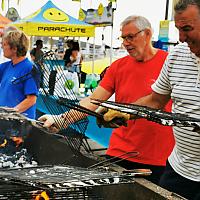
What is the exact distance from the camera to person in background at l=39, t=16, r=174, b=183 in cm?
207

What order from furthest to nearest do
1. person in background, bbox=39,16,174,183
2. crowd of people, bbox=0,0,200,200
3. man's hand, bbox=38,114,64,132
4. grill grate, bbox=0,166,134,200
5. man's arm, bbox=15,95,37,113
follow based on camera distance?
man's arm, bbox=15,95,37,113
person in background, bbox=39,16,174,183
man's hand, bbox=38,114,64,132
crowd of people, bbox=0,0,200,200
grill grate, bbox=0,166,134,200

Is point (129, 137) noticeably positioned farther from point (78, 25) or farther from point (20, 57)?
point (78, 25)

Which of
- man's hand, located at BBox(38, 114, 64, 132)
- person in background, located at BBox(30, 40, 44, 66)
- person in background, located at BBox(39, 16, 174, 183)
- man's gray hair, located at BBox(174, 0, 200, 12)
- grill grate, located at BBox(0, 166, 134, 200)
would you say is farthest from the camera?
person in background, located at BBox(30, 40, 44, 66)

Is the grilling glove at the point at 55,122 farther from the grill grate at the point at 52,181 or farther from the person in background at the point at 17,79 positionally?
the person in background at the point at 17,79

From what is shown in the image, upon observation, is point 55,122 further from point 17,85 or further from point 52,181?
point 17,85

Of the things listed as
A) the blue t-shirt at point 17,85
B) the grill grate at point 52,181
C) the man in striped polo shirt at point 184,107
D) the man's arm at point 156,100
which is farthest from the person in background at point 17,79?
the grill grate at point 52,181

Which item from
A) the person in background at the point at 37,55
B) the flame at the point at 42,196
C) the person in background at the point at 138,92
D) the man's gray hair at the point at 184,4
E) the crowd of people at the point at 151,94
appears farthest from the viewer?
the person in background at the point at 37,55

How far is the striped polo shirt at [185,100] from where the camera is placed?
1.60m

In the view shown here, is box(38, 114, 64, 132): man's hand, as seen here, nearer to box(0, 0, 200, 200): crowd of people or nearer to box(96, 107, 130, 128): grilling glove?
box(0, 0, 200, 200): crowd of people

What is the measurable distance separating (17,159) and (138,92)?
73cm

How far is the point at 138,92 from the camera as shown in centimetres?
211

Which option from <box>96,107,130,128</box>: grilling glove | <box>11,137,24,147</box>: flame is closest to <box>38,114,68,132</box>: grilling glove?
<box>96,107,130,128</box>: grilling glove

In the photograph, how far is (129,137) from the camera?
2098 millimetres

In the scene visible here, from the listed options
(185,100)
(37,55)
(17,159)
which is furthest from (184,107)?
(37,55)
